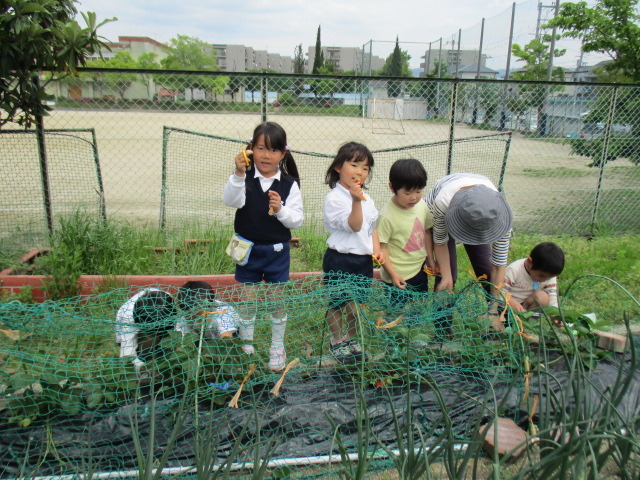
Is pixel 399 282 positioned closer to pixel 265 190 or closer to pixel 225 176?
pixel 265 190

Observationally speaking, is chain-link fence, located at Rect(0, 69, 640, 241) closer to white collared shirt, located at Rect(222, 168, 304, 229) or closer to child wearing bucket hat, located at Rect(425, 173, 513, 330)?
white collared shirt, located at Rect(222, 168, 304, 229)

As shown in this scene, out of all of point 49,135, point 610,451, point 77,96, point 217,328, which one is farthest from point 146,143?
point 610,451

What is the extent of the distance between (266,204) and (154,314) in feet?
2.84

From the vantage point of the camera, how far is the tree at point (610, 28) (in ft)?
25.8

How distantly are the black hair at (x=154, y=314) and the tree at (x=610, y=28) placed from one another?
320 inches

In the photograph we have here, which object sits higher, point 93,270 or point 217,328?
point 217,328

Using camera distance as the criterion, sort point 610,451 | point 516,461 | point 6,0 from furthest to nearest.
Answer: point 6,0, point 516,461, point 610,451

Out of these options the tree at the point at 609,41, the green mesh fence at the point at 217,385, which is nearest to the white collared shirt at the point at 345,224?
the green mesh fence at the point at 217,385

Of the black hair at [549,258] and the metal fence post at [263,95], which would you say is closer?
the black hair at [549,258]

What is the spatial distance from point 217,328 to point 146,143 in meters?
13.6

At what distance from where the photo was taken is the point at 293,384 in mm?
2633

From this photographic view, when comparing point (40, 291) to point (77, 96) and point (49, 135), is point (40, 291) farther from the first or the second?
point (77, 96)

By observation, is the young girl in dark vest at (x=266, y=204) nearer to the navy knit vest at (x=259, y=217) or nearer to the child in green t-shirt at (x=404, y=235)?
the navy knit vest at (x=259, y=217)

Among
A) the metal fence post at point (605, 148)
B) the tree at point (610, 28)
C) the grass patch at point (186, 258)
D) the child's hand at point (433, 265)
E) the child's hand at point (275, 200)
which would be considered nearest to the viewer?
the child's hand at point (275, 200)
